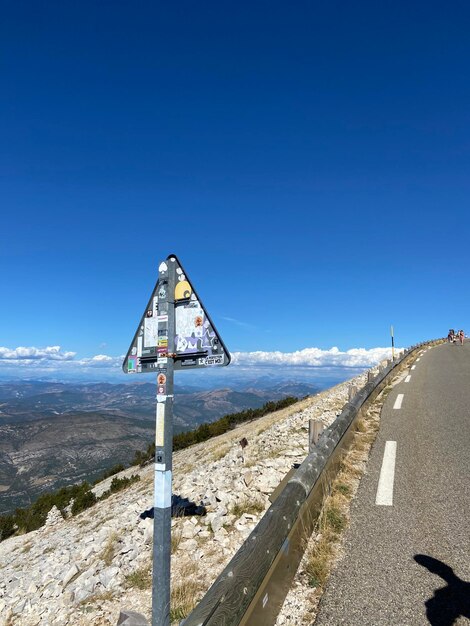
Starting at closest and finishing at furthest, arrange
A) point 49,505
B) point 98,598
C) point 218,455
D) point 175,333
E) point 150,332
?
point 175,333 → point 150,332 → point 98,598 → point 218,455 → point 49,505

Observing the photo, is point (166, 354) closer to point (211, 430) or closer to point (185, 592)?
point (185, 592)

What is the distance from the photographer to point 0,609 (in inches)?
238

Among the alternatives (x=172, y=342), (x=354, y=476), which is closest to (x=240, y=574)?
(x=172, y=342)

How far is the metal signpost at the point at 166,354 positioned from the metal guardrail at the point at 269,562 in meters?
0.53

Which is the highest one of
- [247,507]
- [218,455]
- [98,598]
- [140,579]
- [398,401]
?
[398,401]

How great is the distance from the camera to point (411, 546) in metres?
4.46

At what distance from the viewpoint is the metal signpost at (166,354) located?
298 centimetres

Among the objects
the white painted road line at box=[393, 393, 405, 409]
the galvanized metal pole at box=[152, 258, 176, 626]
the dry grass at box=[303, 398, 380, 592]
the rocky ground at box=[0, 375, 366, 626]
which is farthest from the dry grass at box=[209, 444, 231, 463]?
the galvanized metal pole at box=[152, 258, 176, 626]

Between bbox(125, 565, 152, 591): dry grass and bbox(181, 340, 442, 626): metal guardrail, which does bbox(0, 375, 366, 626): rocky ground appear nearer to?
bbox(125, 565, 152, 591): dry grass

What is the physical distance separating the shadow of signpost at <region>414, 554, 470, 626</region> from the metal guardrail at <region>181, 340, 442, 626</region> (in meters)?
1.30

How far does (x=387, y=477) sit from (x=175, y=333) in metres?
5.29

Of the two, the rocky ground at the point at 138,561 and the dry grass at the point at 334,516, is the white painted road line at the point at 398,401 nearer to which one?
the dry grass at the point at 334,516

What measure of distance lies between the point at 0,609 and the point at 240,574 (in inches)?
218

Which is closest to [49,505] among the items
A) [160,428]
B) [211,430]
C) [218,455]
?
[211,430]
